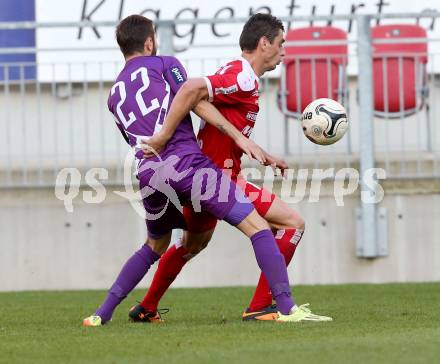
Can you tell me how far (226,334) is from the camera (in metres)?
6.27

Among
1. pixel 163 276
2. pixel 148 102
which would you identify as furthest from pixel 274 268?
pixel 148 102

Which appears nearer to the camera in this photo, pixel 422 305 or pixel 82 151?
pixel 422 305

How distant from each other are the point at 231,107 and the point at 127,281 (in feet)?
3.72

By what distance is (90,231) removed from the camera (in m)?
11.0

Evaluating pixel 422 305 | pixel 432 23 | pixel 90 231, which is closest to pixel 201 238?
pixel 422 305

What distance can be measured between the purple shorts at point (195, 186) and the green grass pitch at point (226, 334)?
2.03 feet

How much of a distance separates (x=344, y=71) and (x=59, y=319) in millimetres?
4330

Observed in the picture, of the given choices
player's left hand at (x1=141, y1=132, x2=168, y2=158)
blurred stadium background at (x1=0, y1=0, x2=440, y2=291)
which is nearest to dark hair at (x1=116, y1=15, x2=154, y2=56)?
player's left hand at (x1=141, y1=132, x2=168, y2=158)

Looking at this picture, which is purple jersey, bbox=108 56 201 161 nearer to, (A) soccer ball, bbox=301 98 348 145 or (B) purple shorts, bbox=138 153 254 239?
(B) purple shorts, bbox=138 153 254 239

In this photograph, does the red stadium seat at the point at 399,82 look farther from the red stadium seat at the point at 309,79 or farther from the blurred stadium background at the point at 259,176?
the red stadium seat at the point at 309,79

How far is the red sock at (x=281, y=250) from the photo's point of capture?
7098 mm

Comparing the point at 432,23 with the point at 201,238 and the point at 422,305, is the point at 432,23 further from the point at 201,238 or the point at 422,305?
the point at 201,238

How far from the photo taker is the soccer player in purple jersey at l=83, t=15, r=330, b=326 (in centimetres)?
671

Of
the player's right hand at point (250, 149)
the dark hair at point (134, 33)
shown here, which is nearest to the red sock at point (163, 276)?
the player's right hand at point (250, 149)
